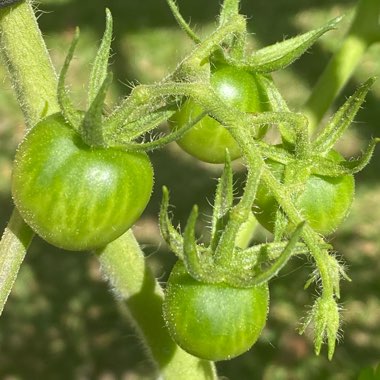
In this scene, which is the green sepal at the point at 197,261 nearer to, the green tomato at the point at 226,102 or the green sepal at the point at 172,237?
the green sepal at the point at 172,237

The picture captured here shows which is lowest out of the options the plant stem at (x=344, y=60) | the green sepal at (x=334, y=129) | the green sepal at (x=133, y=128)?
the plant stem at (x=344, y=60)

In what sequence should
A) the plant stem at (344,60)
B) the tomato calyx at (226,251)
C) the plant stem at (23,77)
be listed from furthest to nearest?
the plant stem at (344,60) → the plant stem at (23,77) → the tomato calyx at (226,251)

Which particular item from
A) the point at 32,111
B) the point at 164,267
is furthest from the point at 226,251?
the point at 164,267

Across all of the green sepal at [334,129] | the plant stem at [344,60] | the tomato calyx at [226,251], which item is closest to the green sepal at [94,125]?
the tomato calyx at [226,251]

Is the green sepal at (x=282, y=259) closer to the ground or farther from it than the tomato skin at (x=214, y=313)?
farther from it

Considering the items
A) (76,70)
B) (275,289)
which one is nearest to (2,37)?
(275,289)

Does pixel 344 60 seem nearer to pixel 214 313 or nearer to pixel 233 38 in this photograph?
pixel 233 38

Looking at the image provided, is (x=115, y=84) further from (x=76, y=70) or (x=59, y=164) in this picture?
(x=59, y=164)
